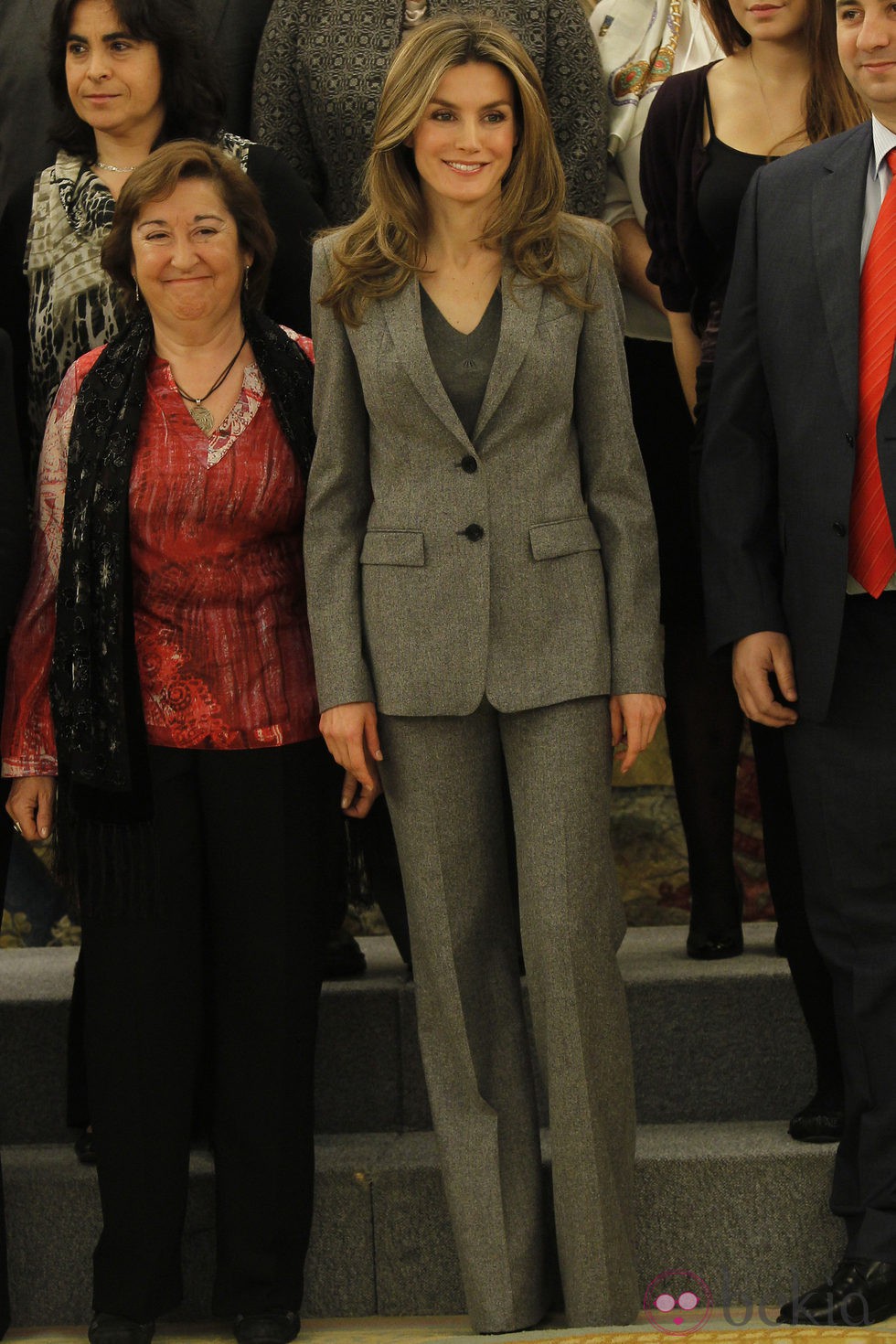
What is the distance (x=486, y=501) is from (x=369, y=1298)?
1300 mm

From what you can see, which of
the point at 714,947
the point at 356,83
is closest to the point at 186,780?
the point at 714,947

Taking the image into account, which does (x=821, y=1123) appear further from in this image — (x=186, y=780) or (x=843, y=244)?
(x=843, y=244)

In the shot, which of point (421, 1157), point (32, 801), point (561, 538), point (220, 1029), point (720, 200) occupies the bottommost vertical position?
point (421, 1157)

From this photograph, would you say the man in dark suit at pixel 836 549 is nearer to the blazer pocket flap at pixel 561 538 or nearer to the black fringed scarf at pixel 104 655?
the blazer pocket flap at pixel 561 538

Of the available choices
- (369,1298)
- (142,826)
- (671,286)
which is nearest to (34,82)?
(671,286)

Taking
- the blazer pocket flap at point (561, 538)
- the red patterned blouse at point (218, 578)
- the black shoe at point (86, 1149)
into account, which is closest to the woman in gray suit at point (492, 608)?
the blazer pocket flap at point (561, 538)

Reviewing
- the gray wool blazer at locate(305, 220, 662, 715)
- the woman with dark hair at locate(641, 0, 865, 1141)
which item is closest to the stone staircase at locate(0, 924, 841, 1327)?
the woman with dark hair at locate(641, 0, 865, 1141)

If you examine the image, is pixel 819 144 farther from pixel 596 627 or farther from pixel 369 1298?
pixel 369 1298

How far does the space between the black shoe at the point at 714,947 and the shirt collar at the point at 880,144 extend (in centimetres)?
139

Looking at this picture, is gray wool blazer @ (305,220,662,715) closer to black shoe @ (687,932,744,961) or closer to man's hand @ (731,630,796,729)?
man's hand @ (731,630,796,729)

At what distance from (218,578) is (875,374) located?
3.19 feet

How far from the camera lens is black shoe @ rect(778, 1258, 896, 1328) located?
242 cm

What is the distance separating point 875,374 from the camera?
8.02ft

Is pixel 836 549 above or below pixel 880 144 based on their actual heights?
below
